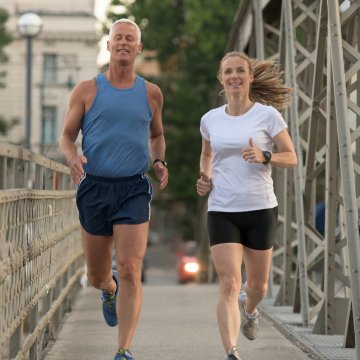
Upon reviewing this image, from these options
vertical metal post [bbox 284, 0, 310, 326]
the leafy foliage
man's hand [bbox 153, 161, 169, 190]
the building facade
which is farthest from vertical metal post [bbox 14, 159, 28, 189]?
the building facade

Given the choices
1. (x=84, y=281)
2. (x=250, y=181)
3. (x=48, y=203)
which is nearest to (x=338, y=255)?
(x=250, y=181)

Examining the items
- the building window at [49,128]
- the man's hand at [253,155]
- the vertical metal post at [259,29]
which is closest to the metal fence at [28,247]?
the man's hand at [253,155]

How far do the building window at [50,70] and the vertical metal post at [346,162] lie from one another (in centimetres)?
4137

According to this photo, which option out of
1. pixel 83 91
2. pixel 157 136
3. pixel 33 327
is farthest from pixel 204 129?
pixel 33 327

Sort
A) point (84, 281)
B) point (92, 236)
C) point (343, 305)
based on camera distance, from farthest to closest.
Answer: point (84, 281), point (343, 305), point (92, 236)

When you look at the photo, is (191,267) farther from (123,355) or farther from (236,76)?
(123,355)

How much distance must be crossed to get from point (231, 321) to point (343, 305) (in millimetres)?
1870

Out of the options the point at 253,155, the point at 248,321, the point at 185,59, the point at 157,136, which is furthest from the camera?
the point at 185,59

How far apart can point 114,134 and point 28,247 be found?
3.02 ft

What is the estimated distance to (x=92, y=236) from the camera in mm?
4832

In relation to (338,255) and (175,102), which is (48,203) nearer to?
(338,255)

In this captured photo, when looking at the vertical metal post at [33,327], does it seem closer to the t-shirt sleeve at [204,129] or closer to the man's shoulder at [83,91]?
the man's shoulder at [83,91]

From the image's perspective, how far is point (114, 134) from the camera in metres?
4.68

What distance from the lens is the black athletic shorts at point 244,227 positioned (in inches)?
185
